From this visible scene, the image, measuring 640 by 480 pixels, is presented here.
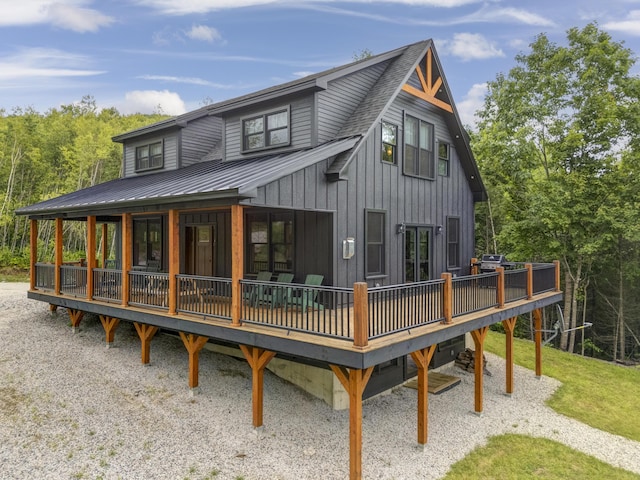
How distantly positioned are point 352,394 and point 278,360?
170 inches

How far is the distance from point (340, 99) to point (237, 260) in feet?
18.6

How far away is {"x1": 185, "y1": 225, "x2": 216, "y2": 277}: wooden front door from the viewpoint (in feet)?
41.7

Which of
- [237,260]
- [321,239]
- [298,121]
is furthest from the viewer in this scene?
[298,121]

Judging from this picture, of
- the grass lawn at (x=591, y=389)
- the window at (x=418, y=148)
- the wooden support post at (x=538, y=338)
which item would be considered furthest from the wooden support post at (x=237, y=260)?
the wooden support post at (x=538, y=338)

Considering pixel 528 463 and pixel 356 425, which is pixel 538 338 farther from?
pixel 356 425

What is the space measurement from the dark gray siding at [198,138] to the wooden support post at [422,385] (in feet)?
34.3

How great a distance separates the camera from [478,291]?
31.5ft

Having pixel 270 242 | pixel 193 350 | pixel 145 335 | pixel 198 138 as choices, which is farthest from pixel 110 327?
pixel 198 138

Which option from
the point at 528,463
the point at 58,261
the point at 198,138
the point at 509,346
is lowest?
the point at 528,463

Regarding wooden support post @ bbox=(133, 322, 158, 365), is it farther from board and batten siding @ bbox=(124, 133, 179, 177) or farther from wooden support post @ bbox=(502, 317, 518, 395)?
wooden support post @ bbox=(502, 317, 518, 395)

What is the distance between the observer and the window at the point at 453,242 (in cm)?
1377

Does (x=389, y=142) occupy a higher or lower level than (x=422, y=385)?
higher

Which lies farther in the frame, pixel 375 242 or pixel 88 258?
pixel 88 258

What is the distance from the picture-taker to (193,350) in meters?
9.18
